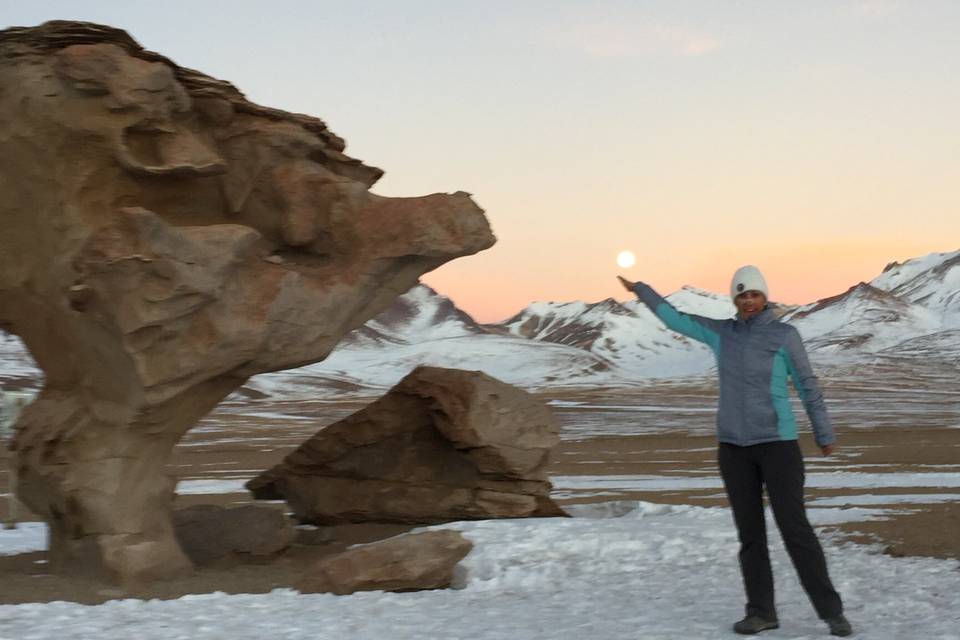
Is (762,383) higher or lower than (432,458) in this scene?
higher

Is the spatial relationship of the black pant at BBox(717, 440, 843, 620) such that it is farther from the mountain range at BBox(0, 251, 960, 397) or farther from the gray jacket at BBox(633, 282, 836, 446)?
the mountain range at BBox(0, 251, 960, 397)

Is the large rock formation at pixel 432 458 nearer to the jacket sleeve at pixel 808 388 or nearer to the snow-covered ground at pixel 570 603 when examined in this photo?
the snow-covered ground at pixel 570 603

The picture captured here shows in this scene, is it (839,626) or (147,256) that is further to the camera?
(147,256)

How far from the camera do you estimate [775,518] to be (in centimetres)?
656

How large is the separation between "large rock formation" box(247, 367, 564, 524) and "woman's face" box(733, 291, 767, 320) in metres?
6.02

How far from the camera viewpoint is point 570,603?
26.2 feet

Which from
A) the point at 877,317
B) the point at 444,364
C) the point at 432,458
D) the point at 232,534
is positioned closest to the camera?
the point at 232,534

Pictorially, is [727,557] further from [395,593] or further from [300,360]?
[300,360]

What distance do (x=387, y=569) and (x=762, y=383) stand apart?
369cm

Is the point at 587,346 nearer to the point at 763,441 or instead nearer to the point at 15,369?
the point at 15,369

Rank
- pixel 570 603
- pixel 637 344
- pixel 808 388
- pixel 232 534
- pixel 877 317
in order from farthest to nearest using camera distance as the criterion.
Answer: pixel 637 344, pixel 877 317, pixel 232 534, pixel 570 603, pixel 808 388

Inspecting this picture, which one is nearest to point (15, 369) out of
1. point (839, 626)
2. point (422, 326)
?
point (422, 326)

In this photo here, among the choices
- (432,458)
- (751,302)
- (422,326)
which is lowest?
(432,458)

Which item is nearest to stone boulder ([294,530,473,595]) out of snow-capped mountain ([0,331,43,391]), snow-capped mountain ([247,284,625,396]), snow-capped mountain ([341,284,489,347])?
snow-capped mountain ([0,331,43,391])
